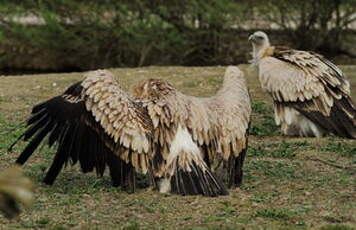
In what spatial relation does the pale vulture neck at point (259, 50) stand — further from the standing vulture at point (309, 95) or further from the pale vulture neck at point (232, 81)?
the pale vulture neck at point (232, 81)

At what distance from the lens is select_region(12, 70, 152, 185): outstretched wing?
603cm

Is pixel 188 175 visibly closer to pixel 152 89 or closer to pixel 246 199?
pixel 246 199

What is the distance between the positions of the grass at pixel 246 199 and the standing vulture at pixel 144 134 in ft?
0.52

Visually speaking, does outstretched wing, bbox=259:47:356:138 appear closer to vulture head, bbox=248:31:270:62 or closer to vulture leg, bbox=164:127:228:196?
vulture head, bbox=248:31:270:62

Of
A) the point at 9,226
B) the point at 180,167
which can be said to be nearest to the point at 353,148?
the point at 180,167

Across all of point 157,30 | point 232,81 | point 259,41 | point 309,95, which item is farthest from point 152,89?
point 157,30

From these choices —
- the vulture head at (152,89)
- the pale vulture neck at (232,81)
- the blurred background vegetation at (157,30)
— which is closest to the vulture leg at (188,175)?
the vulture head at (152,89)

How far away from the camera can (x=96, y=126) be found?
6.11 metres

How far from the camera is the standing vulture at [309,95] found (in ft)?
28.1

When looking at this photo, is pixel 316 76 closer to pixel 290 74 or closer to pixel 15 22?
pixel 290 74

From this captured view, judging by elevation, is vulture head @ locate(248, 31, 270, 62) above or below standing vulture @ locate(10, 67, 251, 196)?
above

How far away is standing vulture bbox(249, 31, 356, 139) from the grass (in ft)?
0.61

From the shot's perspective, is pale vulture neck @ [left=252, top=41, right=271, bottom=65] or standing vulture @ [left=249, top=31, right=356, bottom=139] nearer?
standing vulture @ [left=249, top=31, right=356, bottom=139]

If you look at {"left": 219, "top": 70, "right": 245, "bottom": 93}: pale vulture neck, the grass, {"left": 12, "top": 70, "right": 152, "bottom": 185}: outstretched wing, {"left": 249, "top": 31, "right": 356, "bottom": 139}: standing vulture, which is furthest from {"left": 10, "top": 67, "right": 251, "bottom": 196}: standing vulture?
{"left": 249, "top": 31, "right": 356, "bottom": 139}: standing vulture
